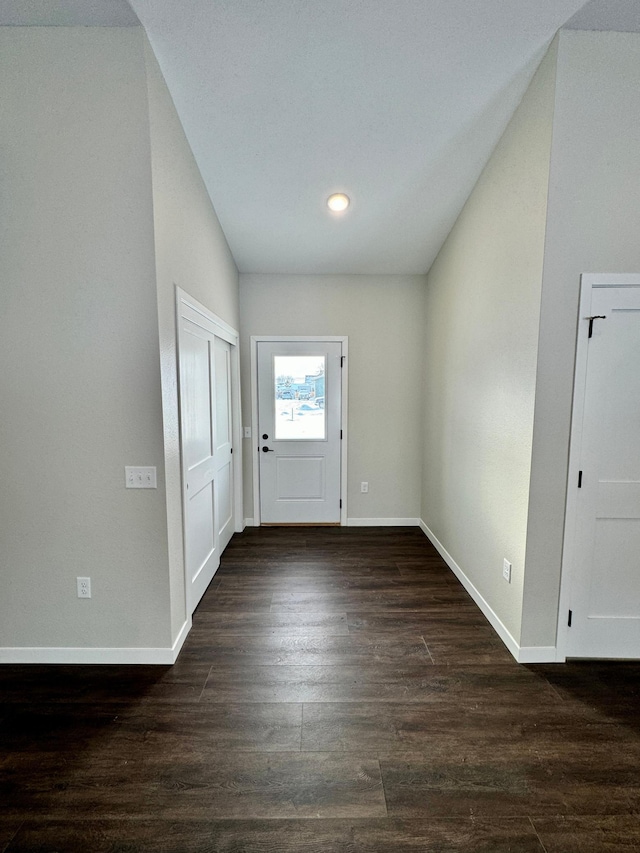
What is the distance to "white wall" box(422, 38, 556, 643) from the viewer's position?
1896mm

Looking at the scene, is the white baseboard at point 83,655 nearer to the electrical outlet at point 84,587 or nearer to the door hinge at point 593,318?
the electrical outlet at point 84,587

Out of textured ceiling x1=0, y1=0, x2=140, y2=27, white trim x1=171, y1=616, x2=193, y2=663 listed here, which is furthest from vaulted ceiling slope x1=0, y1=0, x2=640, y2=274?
white trim x1=171, y1=616, x2=193, y2=663

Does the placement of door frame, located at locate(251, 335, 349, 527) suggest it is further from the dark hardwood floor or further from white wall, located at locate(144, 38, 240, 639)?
the dark hardwood floor

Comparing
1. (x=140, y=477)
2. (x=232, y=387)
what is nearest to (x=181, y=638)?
(x=140, y=477)

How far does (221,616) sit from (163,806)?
1103mm

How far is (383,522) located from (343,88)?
11.6 ft

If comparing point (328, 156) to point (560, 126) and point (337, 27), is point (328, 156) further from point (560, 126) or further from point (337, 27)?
point (560, 126)

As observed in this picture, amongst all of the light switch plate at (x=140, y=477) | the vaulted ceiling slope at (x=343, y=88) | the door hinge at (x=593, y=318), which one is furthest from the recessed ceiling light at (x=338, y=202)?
the light switch plate at (x=140, y=477)

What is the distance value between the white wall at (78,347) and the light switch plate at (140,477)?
0.03 meters

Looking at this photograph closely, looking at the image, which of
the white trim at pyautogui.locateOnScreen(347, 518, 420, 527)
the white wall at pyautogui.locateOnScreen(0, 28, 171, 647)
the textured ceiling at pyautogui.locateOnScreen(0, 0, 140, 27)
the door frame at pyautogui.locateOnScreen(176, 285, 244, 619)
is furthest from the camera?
the white trim at pyautogui.locateOnScreen(347, 518, 420, 527)

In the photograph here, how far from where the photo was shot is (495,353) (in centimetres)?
230

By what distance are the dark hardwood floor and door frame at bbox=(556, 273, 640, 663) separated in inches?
11.5

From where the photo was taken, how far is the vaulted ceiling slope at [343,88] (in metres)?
1.62

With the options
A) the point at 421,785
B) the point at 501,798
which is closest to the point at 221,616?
the point at 421,785
